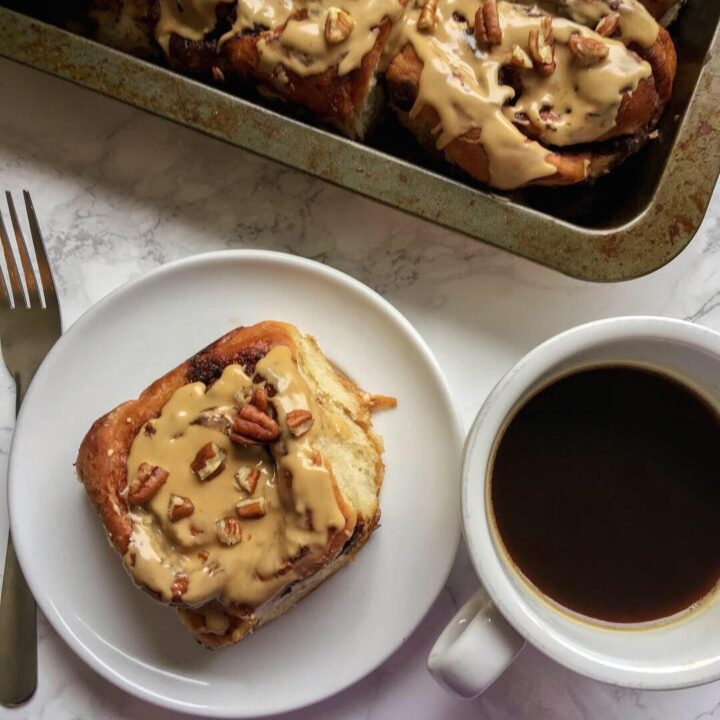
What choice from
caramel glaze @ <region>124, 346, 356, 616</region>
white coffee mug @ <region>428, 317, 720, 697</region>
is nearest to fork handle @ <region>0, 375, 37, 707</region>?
caramel glaze @ <region>124, 346, 356, 616</region>

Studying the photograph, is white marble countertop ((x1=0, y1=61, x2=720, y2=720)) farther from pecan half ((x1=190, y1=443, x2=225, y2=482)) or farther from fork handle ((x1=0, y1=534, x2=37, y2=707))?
pecan half ((x1=190, y1=443, x2=225, y2=482))

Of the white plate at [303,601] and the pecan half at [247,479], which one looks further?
the white plate at [303,601]

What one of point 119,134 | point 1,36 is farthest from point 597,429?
point 1,36

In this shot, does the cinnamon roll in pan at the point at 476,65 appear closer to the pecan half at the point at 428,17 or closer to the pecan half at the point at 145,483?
the pecan half at the point at 428,17

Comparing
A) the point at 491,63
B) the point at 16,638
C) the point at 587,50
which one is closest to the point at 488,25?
the point at 491,63

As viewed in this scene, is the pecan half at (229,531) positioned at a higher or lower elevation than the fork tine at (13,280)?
higher

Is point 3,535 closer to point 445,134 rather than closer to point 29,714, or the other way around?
point 29,714

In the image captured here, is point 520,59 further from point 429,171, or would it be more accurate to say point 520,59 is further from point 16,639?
point 16,639

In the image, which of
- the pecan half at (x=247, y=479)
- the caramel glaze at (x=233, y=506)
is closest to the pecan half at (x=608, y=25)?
the caramel glaze at (x=233, y=506)
